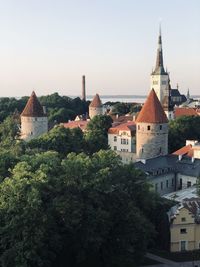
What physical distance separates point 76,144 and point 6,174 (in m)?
17.8

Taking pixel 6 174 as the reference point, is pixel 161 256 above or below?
below

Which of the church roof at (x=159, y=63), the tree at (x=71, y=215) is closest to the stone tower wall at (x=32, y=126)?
the tree at (x=71, y=215)

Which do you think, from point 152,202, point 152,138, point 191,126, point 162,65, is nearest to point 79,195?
point 152,202

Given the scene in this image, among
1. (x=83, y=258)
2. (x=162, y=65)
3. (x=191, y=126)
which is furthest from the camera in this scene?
(x=162, y=65)

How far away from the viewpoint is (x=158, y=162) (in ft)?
153

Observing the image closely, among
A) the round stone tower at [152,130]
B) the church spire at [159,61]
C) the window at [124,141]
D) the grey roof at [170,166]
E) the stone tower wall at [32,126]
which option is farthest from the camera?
the church spire at [159,61]

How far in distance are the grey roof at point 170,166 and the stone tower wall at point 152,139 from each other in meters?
2.40

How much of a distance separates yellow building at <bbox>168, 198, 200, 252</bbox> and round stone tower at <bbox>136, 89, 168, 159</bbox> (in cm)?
1699

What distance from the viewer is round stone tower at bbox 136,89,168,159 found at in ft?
164

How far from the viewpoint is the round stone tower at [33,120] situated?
196 feet

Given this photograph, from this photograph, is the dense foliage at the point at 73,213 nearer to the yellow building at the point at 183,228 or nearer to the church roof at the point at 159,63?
the yellow building at the point at 183,228

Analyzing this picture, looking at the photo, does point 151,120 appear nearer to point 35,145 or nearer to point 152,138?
point 152,138

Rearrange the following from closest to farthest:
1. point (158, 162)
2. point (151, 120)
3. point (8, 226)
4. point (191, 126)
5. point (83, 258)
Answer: point (8, 226) → point (83, 258) → point (158, 162) → point (151, 120) → point (191, 126)

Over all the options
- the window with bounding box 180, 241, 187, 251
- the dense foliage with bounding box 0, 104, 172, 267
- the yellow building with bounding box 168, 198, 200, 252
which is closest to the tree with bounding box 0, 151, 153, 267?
the dense foliage with bounding box 0, 104, 172, 267
